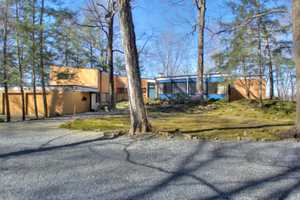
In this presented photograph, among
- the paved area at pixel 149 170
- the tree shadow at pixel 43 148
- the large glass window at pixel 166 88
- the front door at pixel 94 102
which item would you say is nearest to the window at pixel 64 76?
the front door at pixel 94 102

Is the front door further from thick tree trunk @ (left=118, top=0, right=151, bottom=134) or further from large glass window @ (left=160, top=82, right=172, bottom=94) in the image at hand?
thick tree trunk @ (left=118, top=0, right=151, bottom=134)

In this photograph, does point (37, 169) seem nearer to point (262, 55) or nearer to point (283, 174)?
point (283, 174)

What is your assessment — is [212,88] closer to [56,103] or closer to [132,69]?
[56,103]

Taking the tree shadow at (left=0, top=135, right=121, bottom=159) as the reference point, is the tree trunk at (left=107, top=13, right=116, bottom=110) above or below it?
above

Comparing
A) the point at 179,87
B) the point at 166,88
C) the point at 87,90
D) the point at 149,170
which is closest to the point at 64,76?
the point at 87,90

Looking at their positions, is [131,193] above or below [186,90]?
below

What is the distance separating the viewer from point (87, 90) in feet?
83.1

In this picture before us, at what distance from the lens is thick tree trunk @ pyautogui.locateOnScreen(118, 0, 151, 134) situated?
25.9ft

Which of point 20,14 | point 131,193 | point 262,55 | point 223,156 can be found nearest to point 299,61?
point 223,156

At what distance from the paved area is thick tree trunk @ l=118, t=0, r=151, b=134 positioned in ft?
4.42

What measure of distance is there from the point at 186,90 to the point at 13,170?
27.1 meters

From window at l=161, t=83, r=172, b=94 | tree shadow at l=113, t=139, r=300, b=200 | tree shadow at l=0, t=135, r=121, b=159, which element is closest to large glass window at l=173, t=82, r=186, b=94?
window at l=161, t=83, r=172, b=94

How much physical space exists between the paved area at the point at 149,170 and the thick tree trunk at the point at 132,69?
1.35 m

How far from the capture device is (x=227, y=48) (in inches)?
690
